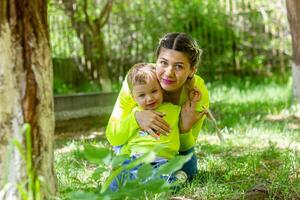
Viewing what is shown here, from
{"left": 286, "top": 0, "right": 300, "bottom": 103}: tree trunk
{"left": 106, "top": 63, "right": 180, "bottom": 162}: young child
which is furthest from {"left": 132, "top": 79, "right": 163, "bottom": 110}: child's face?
{"left": 286, "top": 0, "right": 300, "bottom": 103}: tree trunk

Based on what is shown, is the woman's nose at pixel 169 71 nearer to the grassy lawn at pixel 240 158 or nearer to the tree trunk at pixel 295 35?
the grassy lawn at pixel 240 158

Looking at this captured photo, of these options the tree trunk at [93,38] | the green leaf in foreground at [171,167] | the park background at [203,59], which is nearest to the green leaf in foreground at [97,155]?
the green leaf in foreground at [171,167]

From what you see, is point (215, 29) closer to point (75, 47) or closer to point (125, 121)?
point (75, 47)

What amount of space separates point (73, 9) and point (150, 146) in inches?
340

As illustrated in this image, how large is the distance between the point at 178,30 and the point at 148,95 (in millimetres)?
9939

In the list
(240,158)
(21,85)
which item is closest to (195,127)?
(240,158)

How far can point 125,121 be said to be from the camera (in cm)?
366

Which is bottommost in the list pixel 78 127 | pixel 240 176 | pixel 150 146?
pixel 78 127

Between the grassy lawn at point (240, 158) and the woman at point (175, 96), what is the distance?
0.98 ft

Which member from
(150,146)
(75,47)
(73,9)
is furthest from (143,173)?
(75,47)

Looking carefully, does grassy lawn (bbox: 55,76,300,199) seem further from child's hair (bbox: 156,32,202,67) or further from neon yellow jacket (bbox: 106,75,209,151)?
child's hair (bbox: 156,32,202,67)

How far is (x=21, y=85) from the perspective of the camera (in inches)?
95.7

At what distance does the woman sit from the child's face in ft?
0.16

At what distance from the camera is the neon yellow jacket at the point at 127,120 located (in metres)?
3.66
